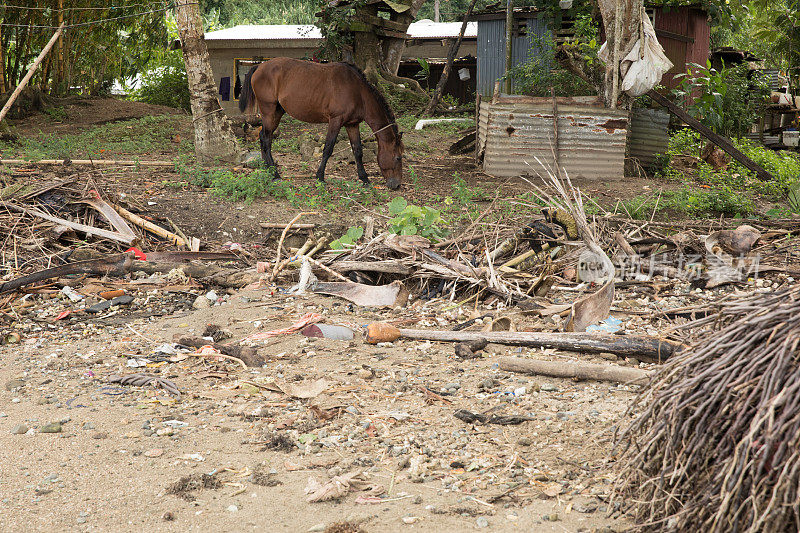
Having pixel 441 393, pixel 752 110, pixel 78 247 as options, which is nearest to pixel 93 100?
pixel 78 247

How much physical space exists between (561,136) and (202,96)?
5.37m

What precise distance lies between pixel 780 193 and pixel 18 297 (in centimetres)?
892

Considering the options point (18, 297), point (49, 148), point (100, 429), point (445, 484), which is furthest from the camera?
point (49, 148)

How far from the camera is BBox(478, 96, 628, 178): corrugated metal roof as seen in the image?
9.86 m

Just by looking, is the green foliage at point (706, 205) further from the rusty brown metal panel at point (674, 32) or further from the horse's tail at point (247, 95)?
the rusty brown metal panel at point (674, 32)

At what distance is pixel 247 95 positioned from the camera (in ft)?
33.9

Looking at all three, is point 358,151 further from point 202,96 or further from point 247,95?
point 202,96

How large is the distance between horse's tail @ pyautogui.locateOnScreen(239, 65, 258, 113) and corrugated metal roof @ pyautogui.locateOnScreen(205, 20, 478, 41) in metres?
10.6

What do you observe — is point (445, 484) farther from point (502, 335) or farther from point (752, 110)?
point (752, 110)

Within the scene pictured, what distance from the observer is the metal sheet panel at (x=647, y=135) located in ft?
34.5

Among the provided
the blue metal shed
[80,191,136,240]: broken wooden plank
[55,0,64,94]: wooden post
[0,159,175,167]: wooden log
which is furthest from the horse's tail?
the blue metal shed

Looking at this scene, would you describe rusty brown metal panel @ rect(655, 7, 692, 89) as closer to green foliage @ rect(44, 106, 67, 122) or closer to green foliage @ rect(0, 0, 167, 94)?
green foliage @ rect(0, 0, 167, 94)

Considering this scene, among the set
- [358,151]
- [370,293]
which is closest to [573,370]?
[370,293]

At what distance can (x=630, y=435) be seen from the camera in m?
2.50
